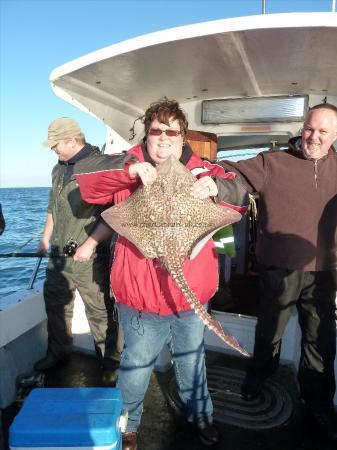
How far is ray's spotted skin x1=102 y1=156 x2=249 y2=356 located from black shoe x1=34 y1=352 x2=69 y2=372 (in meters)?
2.70

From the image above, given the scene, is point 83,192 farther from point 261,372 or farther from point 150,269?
point 261,372

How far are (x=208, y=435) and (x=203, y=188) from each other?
2.29 meters

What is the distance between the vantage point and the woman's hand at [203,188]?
232 cm

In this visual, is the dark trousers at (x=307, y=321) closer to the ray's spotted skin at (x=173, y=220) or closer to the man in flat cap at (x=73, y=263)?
the ray's spotted skin at (x=173, y=220)

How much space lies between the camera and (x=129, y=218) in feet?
7.99

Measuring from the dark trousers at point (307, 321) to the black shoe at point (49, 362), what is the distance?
244cm

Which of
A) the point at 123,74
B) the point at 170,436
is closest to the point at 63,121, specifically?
the point at 123,74

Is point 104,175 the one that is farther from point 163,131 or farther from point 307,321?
point 307,321

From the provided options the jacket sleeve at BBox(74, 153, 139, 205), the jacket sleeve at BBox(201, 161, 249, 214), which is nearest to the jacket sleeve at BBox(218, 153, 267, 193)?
the jacket sleeve at BBox(201, 161, 249, 214)

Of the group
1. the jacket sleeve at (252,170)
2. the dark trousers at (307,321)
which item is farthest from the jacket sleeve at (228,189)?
the dark trousers at (307,321)

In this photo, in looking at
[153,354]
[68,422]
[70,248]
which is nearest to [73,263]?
[70,248]

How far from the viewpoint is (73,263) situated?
3.95 m

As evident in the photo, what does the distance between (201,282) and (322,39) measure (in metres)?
2.72

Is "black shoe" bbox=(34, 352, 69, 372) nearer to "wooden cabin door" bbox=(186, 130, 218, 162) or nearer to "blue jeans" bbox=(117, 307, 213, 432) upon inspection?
"blue jeans" bbox=(117, 307, 213, 432)
